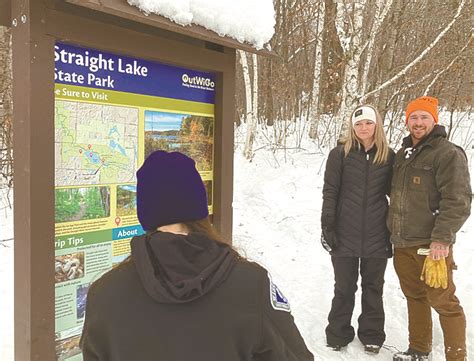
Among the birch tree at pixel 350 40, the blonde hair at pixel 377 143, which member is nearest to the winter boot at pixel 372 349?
the blonde hair at pixel 377 143

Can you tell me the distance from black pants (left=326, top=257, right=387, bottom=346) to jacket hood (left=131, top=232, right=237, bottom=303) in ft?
8.87

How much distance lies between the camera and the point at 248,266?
132 cm

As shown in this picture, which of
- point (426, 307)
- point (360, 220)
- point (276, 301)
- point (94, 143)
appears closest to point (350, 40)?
point (360, 220)

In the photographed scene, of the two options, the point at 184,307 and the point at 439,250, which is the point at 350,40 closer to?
the point at 439,250

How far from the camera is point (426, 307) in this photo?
12.0 feet

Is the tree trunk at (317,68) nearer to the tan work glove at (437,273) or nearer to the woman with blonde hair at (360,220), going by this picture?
the woman with blonde hair at (360,220)

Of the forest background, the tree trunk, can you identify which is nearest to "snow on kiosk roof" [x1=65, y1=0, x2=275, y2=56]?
the forest background

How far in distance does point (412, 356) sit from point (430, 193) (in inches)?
51.4

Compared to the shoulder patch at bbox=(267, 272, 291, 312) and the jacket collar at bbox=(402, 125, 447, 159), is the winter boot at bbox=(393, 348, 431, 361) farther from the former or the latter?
the shoulder patch at bbox=(267, 272, 291, 312)

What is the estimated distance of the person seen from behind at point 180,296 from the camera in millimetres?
1228

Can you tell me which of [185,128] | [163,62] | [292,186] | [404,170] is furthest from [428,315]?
[292,186]

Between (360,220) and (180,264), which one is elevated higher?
(180,264)

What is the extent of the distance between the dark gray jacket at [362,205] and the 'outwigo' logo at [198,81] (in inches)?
47.4

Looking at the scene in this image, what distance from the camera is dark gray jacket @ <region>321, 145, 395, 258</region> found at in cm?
367
